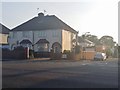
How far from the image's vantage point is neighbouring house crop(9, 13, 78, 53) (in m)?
70.8

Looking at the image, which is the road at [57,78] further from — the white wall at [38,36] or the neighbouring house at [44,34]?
the white wall at [38,36]

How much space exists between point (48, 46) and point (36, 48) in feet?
9.76

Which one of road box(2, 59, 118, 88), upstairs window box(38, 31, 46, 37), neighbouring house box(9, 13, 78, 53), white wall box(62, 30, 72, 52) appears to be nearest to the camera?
road box(2, 59, 118, 88)

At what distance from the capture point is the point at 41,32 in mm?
72625

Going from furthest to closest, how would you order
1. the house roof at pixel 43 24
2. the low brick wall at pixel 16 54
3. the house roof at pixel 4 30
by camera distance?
the house roof at pixel 4 30 → the house roof at pixel 43 24 → the low brick wall at pixel 16 54

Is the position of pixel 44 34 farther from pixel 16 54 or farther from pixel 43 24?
pixel 16 54

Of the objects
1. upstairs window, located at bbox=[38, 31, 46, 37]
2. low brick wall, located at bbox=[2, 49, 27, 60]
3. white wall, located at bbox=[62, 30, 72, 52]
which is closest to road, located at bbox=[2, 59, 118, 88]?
low brick wall, located at bbox=[2, 49, 27, 60]

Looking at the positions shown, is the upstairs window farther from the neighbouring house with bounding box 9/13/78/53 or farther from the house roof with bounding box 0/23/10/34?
the house roof with bounding box 0/23/10/34

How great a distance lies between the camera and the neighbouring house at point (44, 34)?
70.8 metres

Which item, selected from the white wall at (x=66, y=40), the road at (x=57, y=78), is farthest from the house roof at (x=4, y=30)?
the road at (x=57, y=78)

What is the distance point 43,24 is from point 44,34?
272 cm

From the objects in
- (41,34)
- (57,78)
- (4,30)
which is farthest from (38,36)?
(57,78)

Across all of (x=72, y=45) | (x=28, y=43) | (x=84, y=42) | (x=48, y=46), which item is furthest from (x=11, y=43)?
(x=84, y=42)

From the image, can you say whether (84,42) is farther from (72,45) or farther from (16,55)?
(16,55)
